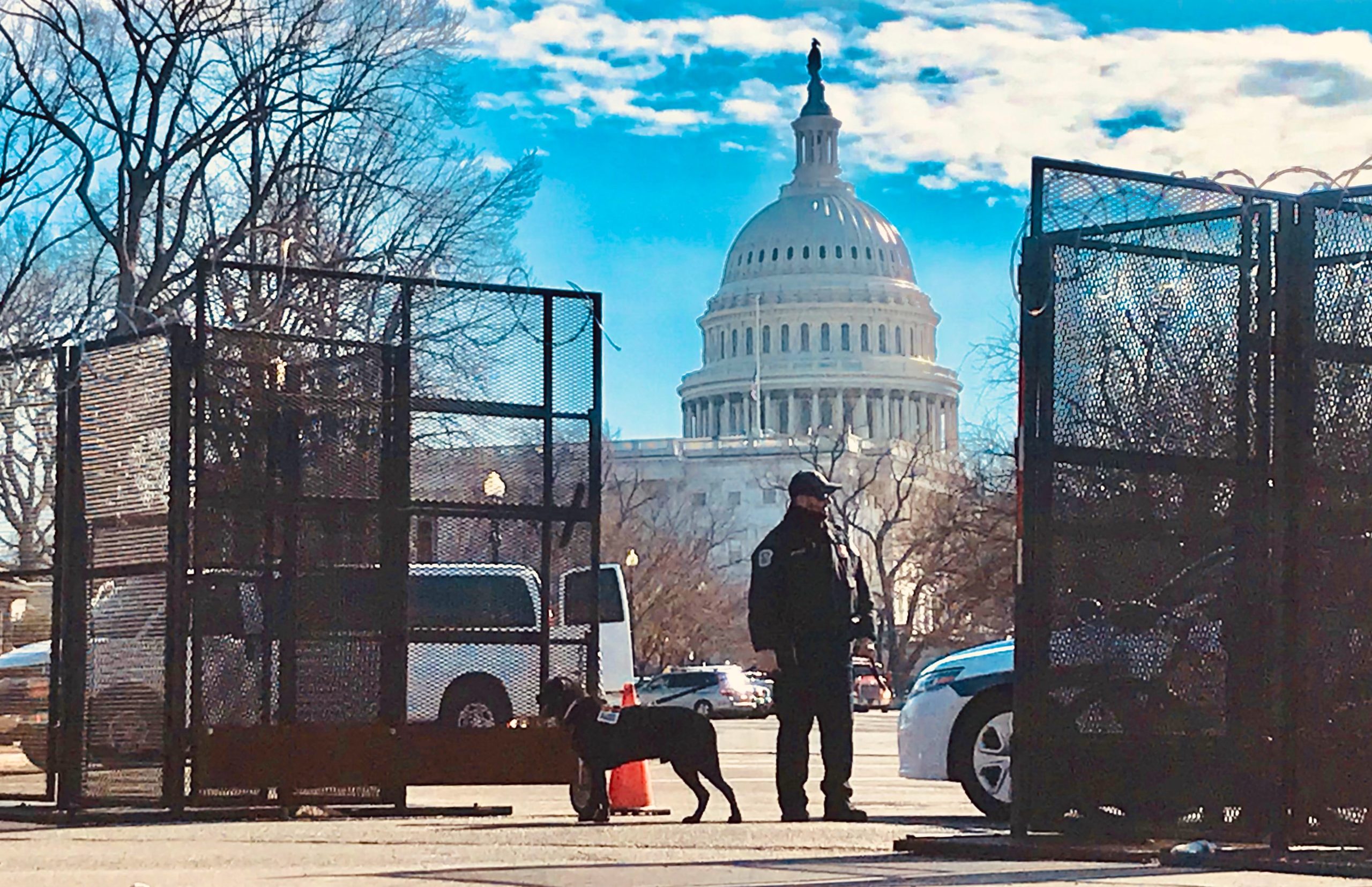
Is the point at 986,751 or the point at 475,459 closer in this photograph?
the point at 475,459

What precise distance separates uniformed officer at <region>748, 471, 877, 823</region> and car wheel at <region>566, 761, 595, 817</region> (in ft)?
2.92

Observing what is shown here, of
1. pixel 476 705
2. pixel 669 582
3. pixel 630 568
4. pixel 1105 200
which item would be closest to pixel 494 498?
pixel 476 705

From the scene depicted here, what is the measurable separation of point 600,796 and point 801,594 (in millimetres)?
1323

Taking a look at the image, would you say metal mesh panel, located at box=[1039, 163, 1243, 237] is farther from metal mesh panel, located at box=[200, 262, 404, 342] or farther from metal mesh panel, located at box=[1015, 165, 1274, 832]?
Result: metal mesh panel, located at box=[200, 262, 404, 342]

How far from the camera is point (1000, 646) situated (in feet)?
47.5

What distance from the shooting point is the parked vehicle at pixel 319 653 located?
12.4 metres

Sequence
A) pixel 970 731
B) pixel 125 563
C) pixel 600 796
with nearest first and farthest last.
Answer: pixel 600 796 → pixel 125 563 → pixel 970 731

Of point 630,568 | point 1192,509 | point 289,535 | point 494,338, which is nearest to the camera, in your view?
point 1192,509

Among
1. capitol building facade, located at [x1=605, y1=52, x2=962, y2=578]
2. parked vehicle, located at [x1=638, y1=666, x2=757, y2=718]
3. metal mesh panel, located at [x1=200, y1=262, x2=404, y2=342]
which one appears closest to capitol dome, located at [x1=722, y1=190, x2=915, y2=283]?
capitol building facade, located at [x1=605, y1=52, x2=962, y2=578]

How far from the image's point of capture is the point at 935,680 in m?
14.2

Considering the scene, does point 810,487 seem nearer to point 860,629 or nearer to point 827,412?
point 860,629

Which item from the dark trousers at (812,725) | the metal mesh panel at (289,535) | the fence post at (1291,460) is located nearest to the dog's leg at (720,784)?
the dark trousers at (812,725)

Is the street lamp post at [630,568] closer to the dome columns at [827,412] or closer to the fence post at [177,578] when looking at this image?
the fence post at [177,578]

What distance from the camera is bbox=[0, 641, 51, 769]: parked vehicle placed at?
1347cm
